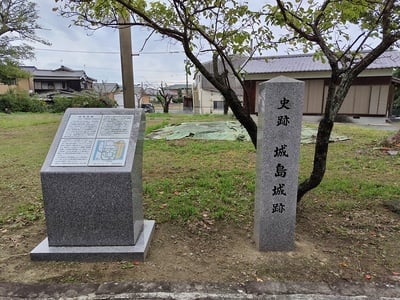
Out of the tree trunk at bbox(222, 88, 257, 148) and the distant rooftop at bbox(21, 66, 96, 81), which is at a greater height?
the distant rooftop at bbox(21, 66, 96, 81)

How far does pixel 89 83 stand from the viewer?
37.6 metres

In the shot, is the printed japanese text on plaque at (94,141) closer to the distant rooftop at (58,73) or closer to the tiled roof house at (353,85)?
the tiled roof house at (353,85)

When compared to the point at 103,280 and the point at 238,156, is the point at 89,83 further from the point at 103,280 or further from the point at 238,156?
the point at 103,280

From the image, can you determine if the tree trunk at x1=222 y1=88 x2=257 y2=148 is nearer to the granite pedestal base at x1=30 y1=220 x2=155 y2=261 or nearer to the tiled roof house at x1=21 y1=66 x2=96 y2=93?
the granite pedestal base at x1=30 y1=220 x2=155 y2=261

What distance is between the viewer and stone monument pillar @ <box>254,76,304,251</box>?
236cm

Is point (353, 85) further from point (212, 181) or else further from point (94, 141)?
point (94, 141)

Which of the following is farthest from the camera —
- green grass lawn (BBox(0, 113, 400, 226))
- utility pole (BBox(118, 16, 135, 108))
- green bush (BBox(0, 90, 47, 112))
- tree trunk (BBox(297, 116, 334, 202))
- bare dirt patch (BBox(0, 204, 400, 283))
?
green bush (BBox(0, 90, 47, 112))

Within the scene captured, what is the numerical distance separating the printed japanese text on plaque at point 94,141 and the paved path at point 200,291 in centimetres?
93

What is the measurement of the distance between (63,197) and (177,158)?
141 inches

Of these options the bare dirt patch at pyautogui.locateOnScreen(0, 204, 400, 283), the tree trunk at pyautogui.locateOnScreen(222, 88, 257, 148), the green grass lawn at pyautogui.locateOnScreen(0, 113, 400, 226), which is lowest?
the bare dirt patch at pyautogui.locateOnScreen(0, 204, 400, 283)

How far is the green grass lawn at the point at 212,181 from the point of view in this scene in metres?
3.46

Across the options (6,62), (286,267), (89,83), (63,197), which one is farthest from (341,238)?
(89,83)

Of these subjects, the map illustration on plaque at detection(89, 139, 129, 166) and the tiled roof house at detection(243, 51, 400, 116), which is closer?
the map illustration on plaque at detection(89, 139, 129, 166)

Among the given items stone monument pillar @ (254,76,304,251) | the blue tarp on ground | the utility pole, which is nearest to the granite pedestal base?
stone monument pillar @ (254,76,304,251)
